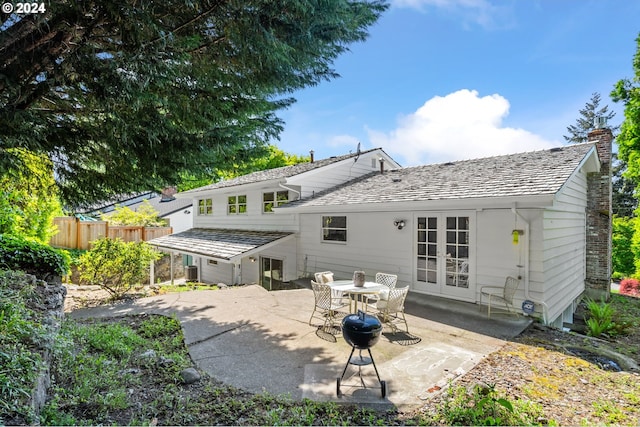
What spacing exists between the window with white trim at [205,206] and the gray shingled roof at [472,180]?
7.97 metres

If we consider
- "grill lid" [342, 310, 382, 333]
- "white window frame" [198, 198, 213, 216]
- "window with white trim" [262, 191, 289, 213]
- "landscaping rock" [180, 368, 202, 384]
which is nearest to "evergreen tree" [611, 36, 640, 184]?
"window with white trim" [262, 191, 289, 213]

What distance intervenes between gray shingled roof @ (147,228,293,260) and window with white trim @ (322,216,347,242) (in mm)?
1829

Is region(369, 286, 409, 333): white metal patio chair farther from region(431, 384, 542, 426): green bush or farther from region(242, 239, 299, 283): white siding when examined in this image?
region(242, 239, 299, 283): white siding

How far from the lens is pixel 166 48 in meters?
3.50

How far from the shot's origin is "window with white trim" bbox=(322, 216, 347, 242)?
35.1 feet

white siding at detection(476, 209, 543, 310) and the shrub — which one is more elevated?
white siding at detection(476, 209, 543, 310)

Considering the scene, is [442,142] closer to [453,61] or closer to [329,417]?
[453,61]

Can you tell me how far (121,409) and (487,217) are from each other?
7653mm

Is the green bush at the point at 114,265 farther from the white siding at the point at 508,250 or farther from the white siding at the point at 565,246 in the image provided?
the white siding at the point at 565,246

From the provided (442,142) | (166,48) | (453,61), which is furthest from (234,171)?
(442,142)

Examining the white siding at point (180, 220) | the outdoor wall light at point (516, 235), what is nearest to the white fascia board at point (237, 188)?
the outdoor wall light at point (516, 235)

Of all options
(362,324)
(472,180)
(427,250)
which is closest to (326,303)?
(362,324)

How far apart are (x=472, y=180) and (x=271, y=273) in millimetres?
9156

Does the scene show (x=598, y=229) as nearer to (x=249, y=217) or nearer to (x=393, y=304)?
(x=393, y=304)
